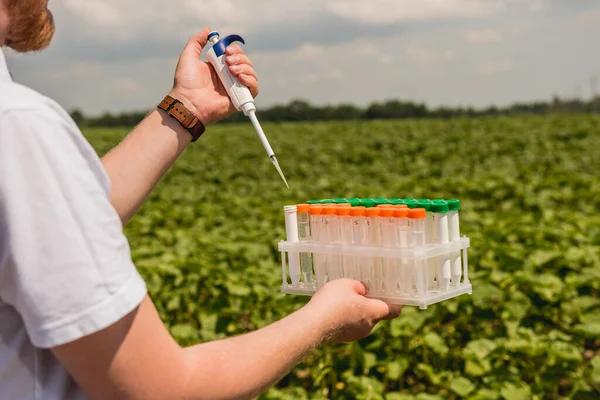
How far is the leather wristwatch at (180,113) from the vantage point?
1.73m

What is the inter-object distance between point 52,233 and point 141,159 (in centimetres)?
67

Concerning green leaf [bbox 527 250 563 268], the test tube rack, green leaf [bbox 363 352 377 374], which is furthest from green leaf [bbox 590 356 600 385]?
the test tube rack

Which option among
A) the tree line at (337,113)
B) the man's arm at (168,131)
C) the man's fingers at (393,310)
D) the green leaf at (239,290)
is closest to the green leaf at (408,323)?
the green leaf at (239,290)

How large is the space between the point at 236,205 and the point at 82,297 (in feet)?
30.4

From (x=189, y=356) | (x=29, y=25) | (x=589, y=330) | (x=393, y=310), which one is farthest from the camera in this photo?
(x=589, y=330)

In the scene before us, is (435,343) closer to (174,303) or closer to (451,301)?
(451,301)

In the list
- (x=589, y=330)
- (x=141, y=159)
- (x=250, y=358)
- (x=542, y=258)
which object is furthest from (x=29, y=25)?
(x=542, y=258)

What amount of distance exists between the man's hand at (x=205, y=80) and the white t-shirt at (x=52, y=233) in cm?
76

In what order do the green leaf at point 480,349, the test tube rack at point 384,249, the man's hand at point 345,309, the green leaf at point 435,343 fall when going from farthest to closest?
the green leaf at point 435,343
the green leaf at point 480,349
the test tube rack at point 384,249
the man's hand at point 345,309

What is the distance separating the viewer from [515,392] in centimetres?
356

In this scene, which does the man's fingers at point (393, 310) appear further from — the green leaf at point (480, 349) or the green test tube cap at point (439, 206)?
the green leaf at point (480, 349)

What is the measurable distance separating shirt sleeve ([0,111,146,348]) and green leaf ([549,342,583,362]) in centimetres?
315

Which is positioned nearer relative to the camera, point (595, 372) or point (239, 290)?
point (595, 372)

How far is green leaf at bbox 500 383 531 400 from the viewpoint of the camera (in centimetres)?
353
